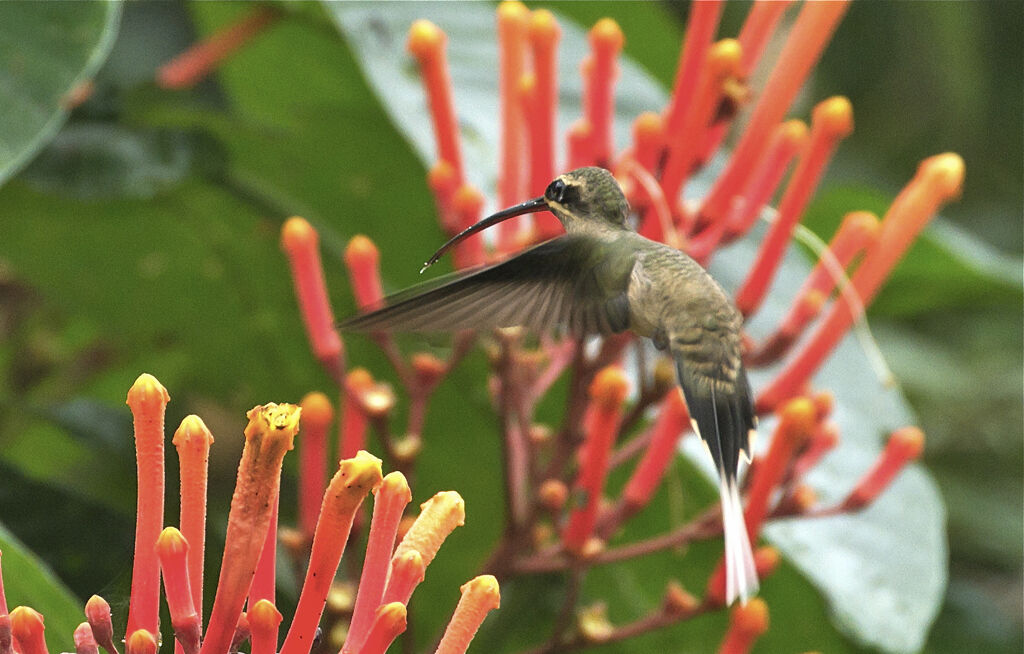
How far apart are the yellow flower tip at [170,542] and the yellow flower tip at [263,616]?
0.13ft

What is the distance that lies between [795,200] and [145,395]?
0.54m

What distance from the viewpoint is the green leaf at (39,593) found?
673 mm

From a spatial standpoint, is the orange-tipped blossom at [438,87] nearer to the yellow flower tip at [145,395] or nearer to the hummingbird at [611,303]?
the hummingbird at [611,303]

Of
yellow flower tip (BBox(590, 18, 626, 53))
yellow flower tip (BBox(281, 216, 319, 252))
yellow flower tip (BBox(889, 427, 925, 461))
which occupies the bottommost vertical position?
yellow flower tip (BBox(889, 427, 925, 461))

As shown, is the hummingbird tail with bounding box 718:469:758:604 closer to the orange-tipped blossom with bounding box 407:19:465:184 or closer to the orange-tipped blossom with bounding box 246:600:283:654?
the orange-tipped blossom with bounding box 246:600:283:654

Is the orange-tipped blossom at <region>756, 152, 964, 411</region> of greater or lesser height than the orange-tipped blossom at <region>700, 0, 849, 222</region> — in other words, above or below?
below

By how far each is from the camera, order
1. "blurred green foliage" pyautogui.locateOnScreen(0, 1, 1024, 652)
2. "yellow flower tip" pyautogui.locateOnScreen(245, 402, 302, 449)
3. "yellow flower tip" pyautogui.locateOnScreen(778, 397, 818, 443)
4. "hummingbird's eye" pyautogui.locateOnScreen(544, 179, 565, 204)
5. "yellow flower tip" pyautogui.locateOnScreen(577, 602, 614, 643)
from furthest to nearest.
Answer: "blurred green foliage" pyautogui.locateOnScreen(0, 1, 1024, 652), "yellow flower tip" pyautogui.locateOnScreen(577, 602, 614, 643), "yellow flower tip" pyautogui.locateOnScreen(778, 397, 818, 443), "hummingbird's eye" pyautogui.locateOnScreen(544, 179, 565, 204), "yellow flower tip" pyautogui.locateOnScreen(245, 402, 302, 449)

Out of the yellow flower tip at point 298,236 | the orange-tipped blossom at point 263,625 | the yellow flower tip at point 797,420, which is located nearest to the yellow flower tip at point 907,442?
the yellow flower tip at point 797,420

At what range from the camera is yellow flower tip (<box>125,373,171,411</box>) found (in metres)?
0.54

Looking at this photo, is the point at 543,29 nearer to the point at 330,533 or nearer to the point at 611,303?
the point at 611,303

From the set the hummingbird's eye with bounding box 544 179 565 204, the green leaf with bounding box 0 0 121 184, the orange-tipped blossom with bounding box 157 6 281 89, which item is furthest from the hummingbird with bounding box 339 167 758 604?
the orange-tipped blossom with bounding box 157 6 281 89

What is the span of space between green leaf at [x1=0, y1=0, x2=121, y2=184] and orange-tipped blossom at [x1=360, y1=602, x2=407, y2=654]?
0.45 meters

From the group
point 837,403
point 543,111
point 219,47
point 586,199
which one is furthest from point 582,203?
point 219,47

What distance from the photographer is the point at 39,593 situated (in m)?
0.69
